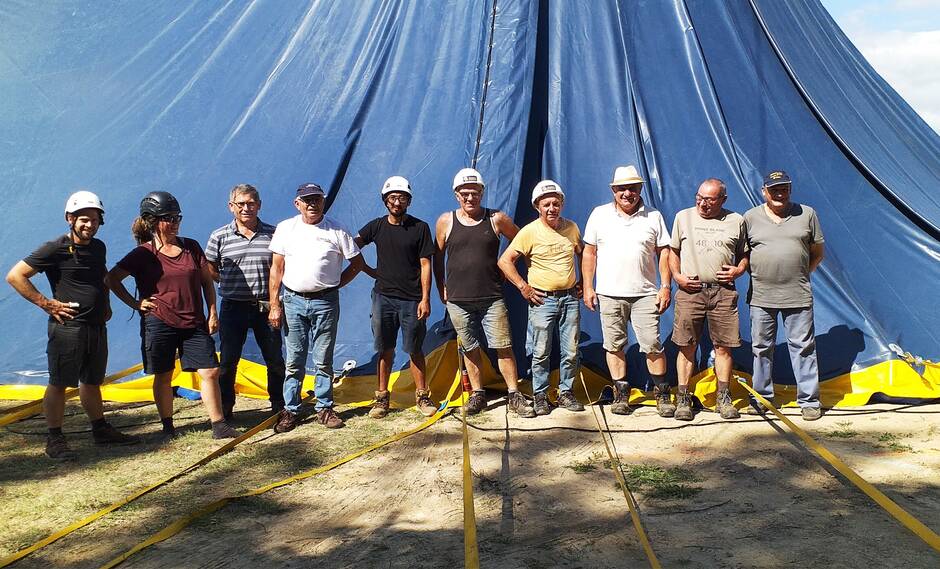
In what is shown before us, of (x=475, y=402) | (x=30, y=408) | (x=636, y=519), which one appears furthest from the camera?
(x=30, y=408)

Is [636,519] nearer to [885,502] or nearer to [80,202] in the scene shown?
[885,502]

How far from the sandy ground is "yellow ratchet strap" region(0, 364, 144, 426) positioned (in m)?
1.88

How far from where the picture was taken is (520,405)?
5691 millimetres

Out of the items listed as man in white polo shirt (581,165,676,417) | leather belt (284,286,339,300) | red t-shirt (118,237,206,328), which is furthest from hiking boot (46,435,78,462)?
man in white polo shirt (581,165,676,417)

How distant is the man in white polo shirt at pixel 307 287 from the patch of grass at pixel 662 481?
6.63 feet

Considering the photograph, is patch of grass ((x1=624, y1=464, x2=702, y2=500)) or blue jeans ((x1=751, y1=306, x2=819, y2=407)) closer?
patch of grass ((x1=624, y1=464, x2=702, y2=500))

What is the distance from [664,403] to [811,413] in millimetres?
926

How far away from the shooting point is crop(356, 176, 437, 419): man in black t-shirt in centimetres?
567

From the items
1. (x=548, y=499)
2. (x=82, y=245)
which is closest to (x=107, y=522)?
(x=82, y=245)

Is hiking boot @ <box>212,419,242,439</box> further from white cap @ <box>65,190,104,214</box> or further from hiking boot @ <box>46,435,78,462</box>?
white cap @ <box>65,190,104,214</box>

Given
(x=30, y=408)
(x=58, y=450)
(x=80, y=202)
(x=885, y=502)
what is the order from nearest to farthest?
1. (x=885, y=502)
2. (x=80, y=202)
3. (x=58, y=450)
4. (x=30, y=408)

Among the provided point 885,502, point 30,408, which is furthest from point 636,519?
point 30,408

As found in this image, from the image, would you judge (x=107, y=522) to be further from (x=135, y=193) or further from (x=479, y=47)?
(x=479, y=47)

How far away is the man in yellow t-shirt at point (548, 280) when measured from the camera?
5625mm
